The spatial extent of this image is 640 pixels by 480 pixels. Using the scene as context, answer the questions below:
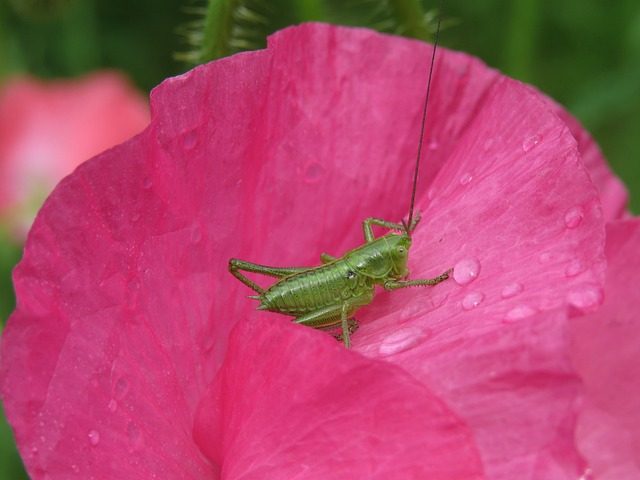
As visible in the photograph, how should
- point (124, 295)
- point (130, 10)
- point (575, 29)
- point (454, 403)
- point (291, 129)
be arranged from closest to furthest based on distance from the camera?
point (454, 403) → point (124, 295) → point (291, 129) → point (575, 29) → point (130, 10)

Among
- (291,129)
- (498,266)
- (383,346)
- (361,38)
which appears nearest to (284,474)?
(383,346)

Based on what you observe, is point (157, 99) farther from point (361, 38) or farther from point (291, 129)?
point (361, 38)

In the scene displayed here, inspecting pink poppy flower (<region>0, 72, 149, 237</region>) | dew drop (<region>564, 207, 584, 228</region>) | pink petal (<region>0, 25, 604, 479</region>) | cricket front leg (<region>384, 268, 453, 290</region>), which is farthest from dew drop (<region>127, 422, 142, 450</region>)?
pink poppy flower (<region>0, 72, 149, 237</region>)

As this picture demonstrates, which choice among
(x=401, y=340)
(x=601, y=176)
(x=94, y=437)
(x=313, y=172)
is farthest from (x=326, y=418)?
(x=601, y=176)

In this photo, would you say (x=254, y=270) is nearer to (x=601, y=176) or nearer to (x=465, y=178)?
(x=465, y=178)

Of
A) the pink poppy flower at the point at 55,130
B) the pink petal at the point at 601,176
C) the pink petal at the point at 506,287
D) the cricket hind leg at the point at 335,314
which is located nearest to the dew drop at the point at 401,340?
the pink petal at the point at 506,287

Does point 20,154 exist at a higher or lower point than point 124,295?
lower

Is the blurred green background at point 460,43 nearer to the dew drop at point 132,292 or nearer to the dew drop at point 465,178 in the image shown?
the dew drop at point 465,178
